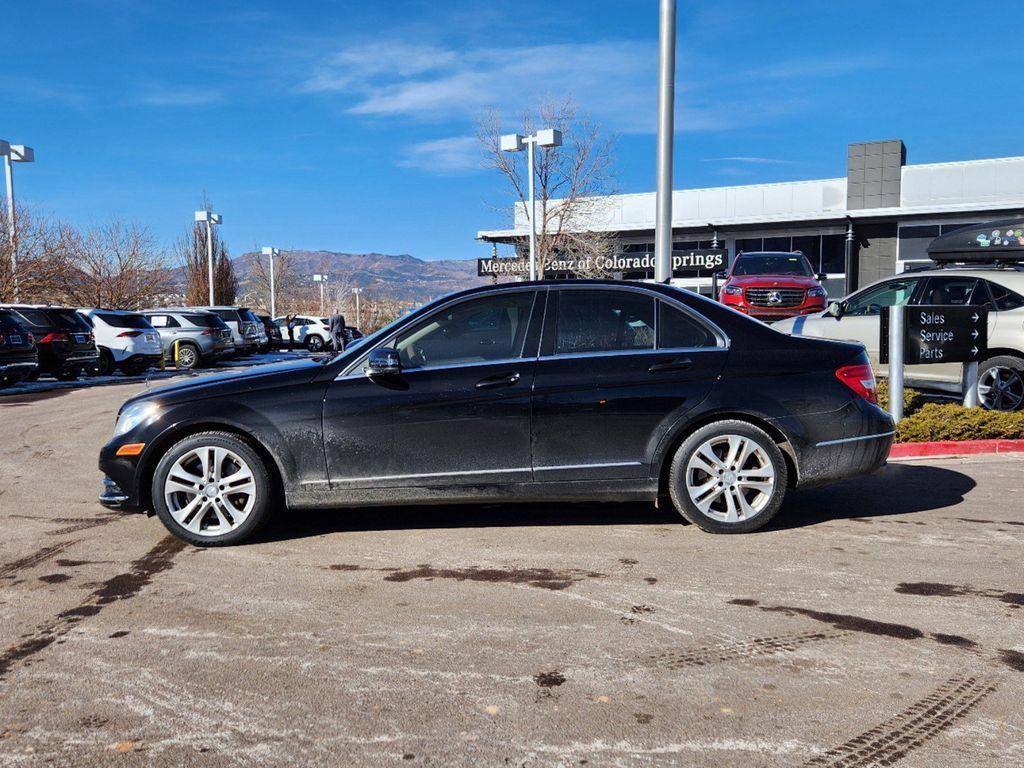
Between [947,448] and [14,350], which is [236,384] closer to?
[947,448]

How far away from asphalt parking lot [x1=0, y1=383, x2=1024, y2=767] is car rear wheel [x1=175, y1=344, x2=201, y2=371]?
17899 millimetres

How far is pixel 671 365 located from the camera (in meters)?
5.51

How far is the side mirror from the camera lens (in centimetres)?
528

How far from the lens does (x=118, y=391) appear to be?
16422mm

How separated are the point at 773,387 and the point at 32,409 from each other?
1182 centimetres

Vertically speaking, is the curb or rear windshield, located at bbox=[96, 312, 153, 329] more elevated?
rear windshield, located at bbox=[96, 312, 153, 329]

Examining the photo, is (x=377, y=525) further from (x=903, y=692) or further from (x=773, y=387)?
(x=903, y=692)

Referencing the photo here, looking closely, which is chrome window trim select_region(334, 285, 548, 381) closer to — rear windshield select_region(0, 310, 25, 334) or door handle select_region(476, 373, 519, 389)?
door handle select_region(476, 373, 519, 389)

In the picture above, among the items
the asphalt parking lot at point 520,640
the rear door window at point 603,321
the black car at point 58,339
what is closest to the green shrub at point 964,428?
the asphalt parking lot at point 520,640

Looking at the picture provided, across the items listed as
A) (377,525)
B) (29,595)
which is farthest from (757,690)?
(29,595)

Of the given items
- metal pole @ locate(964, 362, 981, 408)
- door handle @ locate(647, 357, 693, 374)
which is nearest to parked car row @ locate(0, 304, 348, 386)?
door handle @ locate(647, 357, 693, 374)

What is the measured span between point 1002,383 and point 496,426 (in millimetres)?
6903

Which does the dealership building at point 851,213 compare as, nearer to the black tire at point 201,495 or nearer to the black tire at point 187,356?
the black tire at point 187,356

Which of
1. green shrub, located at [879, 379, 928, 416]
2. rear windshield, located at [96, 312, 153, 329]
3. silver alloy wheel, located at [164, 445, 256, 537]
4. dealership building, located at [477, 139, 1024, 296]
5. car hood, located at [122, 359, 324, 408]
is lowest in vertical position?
silver alloy wheel, located at [164, 445, 256, 537]
